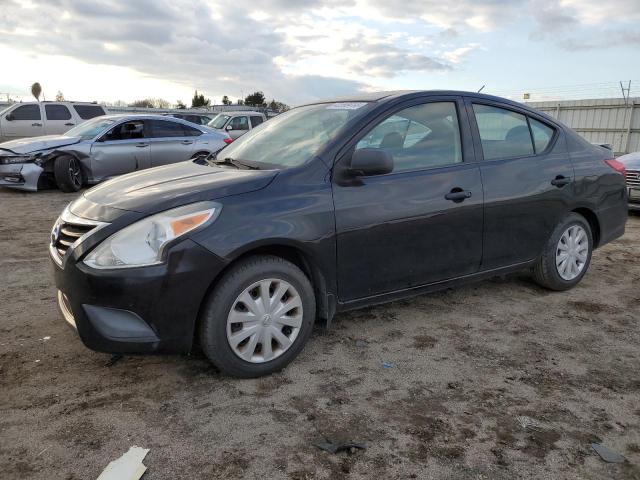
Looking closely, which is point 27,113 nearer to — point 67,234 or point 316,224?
point 67,234

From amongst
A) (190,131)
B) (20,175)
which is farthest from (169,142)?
(20,175)

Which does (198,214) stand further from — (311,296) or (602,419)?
(602,419)

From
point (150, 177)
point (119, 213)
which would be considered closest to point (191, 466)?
point (119, 213)

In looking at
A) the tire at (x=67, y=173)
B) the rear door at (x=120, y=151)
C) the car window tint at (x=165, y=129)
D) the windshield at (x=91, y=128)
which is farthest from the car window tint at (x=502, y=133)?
the windshield at (x=91, y=128)

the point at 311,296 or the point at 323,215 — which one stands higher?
the point at 323,215

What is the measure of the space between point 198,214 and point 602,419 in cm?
239

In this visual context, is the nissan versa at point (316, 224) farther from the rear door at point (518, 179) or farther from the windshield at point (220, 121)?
the windshield at point (220, 121)

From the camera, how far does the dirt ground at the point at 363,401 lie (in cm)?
241

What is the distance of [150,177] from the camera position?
361cm

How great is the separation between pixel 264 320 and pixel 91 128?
29.2ft

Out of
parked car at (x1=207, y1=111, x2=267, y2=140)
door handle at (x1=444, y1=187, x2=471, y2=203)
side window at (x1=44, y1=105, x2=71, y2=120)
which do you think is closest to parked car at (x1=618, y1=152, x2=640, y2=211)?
door handle at (x1=444, y1=187, x2=471, y2=203)

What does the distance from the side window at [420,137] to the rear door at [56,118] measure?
14.6 m

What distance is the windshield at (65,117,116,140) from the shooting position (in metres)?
10.2

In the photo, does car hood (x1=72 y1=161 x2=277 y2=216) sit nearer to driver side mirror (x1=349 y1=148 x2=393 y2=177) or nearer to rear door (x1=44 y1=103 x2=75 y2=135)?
driver side mirror (x1=349 y1=148 x2=393 y2=177)
